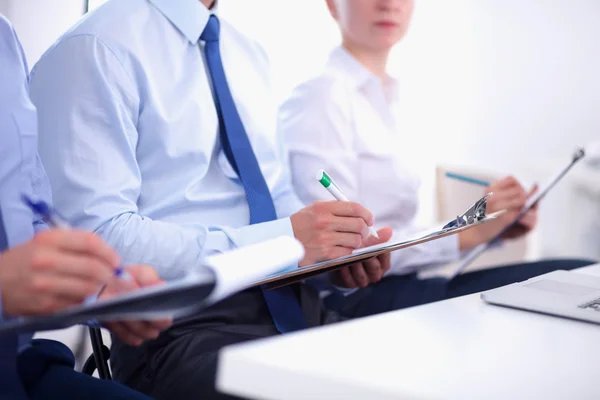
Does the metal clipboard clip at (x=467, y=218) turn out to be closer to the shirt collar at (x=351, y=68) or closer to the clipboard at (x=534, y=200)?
the clipboard at (x=534, y=200)

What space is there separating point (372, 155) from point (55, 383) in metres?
1.09

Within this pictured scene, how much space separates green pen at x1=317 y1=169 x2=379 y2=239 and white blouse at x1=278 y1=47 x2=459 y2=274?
16.7 inches

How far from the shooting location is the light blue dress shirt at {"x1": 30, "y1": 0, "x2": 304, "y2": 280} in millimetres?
1160

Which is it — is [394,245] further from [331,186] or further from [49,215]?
[49,215]

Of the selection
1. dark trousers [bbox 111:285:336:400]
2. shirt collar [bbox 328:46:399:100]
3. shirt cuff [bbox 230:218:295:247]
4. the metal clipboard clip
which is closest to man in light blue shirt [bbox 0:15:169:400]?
dark trousers [bbox 111:285:336:400]

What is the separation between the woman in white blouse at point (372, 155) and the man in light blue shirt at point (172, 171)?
10.3 inches

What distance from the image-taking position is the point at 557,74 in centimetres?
350

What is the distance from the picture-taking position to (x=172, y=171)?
1.28 metres

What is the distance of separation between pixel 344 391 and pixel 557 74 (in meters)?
3.20

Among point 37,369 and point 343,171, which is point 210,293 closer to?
point 37,369

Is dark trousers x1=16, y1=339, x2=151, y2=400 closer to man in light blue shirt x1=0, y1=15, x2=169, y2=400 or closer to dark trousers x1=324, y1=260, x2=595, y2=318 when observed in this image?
man in light blue shirt x1=0, y1=15, x2=169, y2=400

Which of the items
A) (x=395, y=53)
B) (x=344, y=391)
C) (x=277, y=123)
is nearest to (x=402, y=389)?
(x=344, y=391)

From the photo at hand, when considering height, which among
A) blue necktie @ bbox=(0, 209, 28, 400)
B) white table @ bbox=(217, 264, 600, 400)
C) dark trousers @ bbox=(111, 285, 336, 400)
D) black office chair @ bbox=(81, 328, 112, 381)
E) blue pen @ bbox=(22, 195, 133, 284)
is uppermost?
blue pen @ bbox=(22, 195, 133, 284)

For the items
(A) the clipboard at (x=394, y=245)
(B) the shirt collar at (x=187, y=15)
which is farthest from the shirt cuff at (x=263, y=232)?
(B) the shirt collar at (x=187, y=15)
